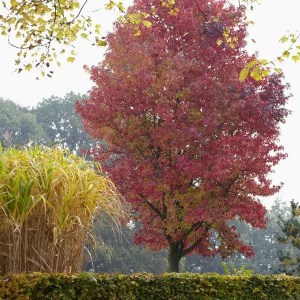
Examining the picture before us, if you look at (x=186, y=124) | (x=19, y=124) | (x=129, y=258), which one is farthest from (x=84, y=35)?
(x=19, y=124)

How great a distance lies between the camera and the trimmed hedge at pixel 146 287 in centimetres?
648

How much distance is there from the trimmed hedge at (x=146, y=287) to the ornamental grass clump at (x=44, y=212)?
42 cm

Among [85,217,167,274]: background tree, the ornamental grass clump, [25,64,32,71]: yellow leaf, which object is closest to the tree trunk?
the ornamental grass clump

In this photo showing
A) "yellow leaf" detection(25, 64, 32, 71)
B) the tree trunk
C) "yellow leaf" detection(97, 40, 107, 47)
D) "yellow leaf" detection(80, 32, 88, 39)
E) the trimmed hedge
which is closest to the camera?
the trimmed hedge

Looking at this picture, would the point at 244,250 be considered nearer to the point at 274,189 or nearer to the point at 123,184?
the point at 274,189

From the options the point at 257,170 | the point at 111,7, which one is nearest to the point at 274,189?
the point at 257,170

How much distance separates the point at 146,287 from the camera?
7.89 m

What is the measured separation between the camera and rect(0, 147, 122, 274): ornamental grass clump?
7051 mm

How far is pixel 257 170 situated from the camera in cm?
1438

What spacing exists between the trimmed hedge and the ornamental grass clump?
16.4 inches

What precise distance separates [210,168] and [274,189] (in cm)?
205

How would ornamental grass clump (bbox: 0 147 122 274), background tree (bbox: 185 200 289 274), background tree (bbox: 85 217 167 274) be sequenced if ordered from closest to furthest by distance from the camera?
ornamental grass clump (bbox: 0 147 122 274)
background tree (bbox: 85 217 167 274)
background tree (bbox: 185 200 289 274)

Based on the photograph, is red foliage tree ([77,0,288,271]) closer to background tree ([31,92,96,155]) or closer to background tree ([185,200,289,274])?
background tree ([185,200,289,274])

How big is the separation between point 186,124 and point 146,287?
7.56 meters
